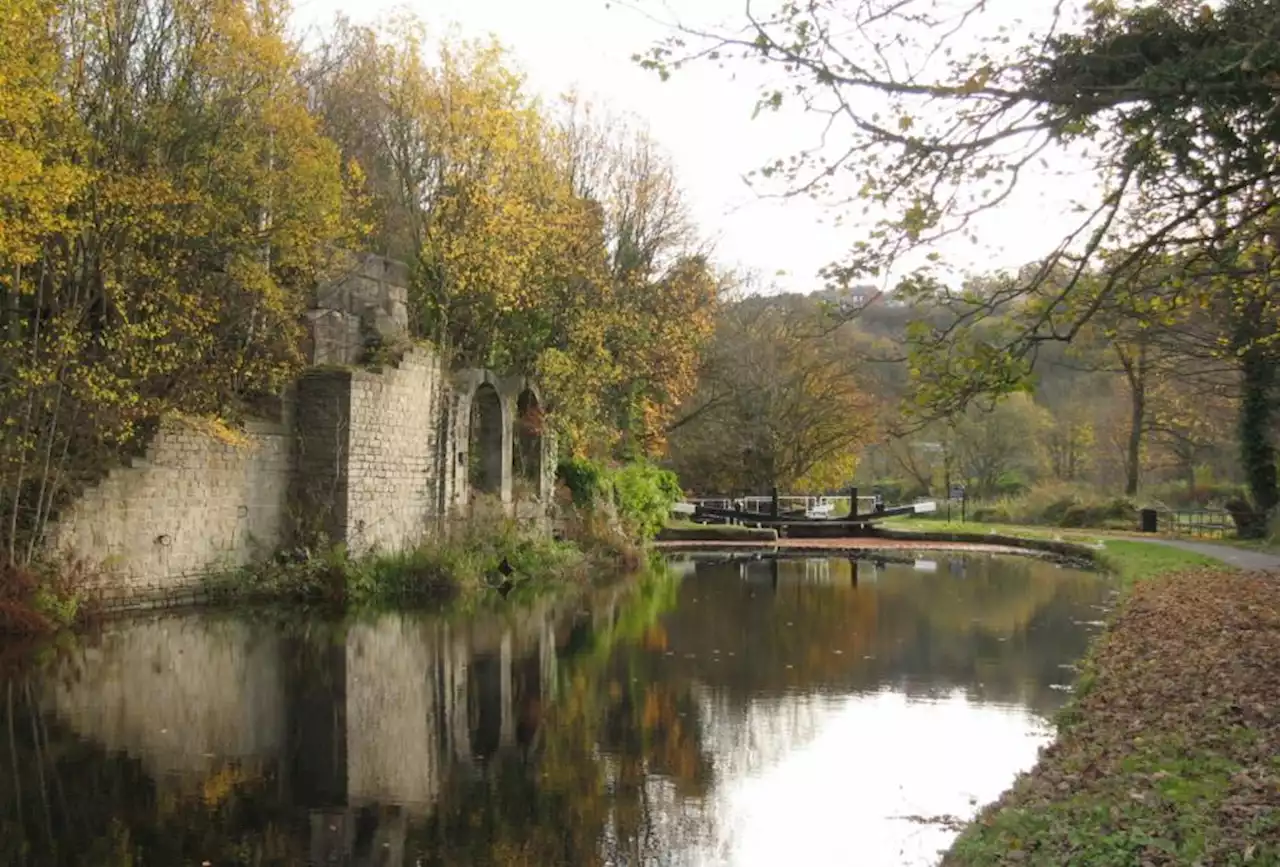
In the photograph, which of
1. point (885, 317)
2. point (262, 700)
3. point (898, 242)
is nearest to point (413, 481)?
point (262, 700)

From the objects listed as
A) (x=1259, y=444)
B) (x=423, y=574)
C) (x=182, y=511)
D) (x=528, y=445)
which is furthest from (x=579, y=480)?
(x=1259, y=444)

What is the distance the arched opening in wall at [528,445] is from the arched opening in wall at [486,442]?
123 cm

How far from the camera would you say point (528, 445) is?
26625 mm

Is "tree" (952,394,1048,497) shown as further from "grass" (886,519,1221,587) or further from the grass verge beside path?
the grass verge beside path

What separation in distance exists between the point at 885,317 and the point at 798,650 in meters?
40.7

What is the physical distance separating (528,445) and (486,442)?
5.26 ft

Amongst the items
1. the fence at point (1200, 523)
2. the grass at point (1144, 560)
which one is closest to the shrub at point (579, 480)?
the grass at point (1144, 560)

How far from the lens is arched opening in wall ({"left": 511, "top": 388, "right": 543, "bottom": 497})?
26344 millimetres

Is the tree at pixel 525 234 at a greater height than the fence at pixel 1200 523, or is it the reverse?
the tree at pixel 525 234

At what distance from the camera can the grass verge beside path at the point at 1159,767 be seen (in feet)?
18.4

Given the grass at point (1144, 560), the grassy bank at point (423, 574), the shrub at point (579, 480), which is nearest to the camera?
the grassy bank at point (423, 574)

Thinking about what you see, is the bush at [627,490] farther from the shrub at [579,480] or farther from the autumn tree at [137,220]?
the autumn tree at [137,220]

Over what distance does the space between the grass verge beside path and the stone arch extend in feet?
48.0

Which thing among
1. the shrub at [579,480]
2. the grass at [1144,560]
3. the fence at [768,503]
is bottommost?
the grass at [1144,560]
